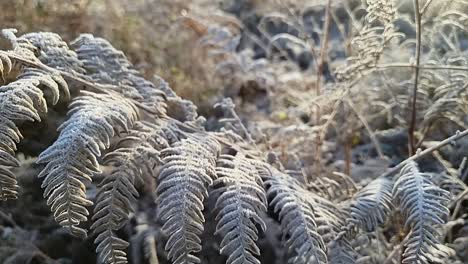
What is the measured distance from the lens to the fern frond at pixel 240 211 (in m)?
1.04

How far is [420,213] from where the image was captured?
112cm

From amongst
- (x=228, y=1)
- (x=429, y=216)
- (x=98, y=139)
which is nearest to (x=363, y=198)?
(x=429, y=216)

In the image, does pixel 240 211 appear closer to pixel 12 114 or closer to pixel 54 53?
pixel 12 114

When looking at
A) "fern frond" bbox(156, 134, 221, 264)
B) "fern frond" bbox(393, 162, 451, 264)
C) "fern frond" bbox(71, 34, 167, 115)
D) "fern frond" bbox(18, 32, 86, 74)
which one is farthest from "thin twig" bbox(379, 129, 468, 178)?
"fern frond" bbox(18, 32, 86, 74)

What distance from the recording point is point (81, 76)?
1325mm

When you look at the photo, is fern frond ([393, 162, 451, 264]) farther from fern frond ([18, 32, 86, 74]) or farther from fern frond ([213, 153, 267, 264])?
fern frond ([18, 32, 86, 74])

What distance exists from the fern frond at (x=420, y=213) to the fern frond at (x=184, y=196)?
0.38 meters

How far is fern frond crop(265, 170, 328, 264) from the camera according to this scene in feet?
3.61

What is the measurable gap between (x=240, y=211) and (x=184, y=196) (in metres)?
0.11

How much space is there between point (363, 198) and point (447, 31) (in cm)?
164

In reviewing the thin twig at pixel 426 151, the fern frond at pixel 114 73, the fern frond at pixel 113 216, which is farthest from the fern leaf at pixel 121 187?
the thin twig at pixel 426 151

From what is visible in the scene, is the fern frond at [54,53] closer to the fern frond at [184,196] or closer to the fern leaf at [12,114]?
the fern leaf at [12,114]

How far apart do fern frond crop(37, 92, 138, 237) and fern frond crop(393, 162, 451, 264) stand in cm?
58

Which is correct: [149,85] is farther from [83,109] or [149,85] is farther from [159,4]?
[159,4]
